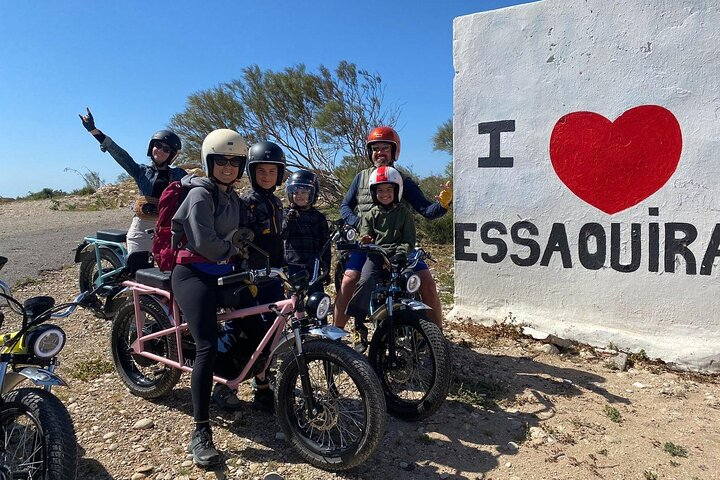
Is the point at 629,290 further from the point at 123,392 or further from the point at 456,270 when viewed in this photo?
the point at 123,392

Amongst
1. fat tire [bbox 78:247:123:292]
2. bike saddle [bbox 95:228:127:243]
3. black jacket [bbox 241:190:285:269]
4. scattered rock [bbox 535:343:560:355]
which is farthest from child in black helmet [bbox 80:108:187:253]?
scattered rock [bbox 535:343:560:355]

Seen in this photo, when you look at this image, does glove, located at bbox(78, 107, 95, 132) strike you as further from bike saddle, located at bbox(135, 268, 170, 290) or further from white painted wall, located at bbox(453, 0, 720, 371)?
white painted wall, located at bbox(453, 0, 720, 371)

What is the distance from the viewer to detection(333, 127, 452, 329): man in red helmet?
13.4ft

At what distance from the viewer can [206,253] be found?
2967 millimetres

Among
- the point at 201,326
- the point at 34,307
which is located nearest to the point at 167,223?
the point at 201,326

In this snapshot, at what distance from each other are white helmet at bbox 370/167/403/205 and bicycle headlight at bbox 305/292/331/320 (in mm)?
1333

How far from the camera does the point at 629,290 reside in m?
4.75

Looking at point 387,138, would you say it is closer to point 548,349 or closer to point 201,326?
point 201,326

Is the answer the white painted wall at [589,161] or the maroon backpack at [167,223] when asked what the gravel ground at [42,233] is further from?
the white painted wall at [589,161]

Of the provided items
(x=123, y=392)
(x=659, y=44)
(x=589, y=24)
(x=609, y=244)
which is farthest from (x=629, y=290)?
(x=123, y=392)

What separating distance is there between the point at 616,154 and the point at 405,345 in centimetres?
280

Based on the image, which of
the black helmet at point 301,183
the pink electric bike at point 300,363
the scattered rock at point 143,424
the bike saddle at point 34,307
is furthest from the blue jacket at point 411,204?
the bike saddle at point 34,307

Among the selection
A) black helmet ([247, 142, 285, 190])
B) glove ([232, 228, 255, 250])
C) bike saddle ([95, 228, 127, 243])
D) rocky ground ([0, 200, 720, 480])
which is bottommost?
rocky ground ([0, 200, 720, 480])

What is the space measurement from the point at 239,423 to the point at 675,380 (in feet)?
11.6
